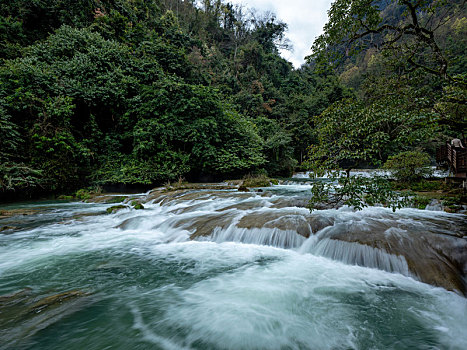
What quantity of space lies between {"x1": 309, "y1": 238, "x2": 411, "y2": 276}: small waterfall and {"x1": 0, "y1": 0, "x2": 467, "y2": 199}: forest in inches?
59.7

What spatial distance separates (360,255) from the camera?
361 centimetres

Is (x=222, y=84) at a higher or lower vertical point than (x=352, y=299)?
higher

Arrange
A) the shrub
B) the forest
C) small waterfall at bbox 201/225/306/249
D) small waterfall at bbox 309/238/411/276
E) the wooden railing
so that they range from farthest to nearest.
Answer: the shrub → the wooden railing → small waterfall at bbox 201/225/306/249 → the forest → small waterfall at bbox 309/238/411/276

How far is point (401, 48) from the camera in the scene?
3693mm

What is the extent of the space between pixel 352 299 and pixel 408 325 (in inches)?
22.8

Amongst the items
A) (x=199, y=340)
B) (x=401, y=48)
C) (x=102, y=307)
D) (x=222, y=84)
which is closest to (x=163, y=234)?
(x=102, y=307)

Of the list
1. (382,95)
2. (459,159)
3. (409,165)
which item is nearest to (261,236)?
(382,95)

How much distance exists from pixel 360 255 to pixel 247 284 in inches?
81.0

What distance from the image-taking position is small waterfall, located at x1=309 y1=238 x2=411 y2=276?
10.7 feet

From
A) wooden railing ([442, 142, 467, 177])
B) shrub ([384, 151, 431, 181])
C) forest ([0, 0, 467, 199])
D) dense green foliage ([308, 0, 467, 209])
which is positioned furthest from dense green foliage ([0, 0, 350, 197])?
wooden railing ([442, 142, 467, 177])

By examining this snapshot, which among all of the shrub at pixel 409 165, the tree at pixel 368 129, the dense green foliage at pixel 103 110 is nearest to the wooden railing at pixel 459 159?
the shrub at pixel 409 165

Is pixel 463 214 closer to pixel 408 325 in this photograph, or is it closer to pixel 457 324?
pixel 457 324

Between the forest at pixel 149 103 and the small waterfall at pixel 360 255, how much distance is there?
1516 millimetres

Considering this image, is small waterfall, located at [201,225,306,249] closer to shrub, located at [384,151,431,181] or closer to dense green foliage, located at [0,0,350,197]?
dense green foliage, located at [0,0,350,197]
